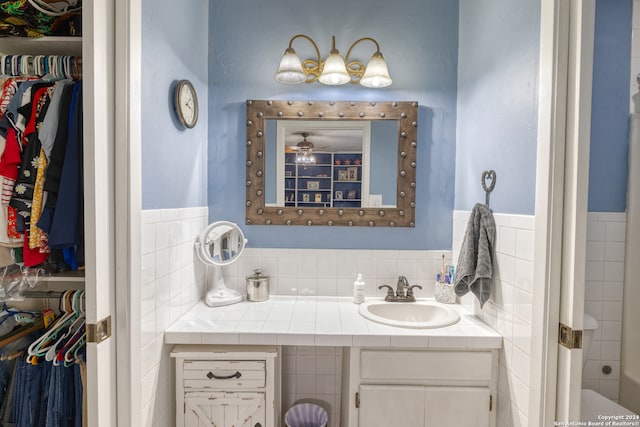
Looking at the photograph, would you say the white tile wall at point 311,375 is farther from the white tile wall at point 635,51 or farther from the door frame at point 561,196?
the white tile wall at point 635,51

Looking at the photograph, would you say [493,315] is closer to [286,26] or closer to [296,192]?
[296,192]

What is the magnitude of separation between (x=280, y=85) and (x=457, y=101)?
104 cm

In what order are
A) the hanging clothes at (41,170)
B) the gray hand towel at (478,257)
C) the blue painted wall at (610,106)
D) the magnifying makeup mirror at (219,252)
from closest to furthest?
the hanging clothes at (41,170), the blue painted wall at (610,106), the gray hand towel at (478,257), the magnifying makeup mirror at (219,252)

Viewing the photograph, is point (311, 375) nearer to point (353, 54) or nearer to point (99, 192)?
point (99, 192)

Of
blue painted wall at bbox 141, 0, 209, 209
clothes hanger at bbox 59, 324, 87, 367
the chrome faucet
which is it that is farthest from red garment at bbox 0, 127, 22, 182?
the chrome faucet

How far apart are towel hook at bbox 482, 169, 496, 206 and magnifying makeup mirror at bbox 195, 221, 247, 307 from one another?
50.2 inches

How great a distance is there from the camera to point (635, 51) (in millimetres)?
1317

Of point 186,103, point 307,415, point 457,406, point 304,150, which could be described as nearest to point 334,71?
point 304,150

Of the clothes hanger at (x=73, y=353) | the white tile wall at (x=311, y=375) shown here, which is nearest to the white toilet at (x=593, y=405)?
the white tile wall at (x=311, y=375)

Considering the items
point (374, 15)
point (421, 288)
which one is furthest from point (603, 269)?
point (374, 15)

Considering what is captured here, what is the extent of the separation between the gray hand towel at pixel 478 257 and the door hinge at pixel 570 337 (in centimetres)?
43

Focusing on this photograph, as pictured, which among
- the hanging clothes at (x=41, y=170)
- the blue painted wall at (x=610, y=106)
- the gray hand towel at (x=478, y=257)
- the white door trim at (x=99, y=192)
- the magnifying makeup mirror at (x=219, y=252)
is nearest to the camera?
the white door trim at (x=99, y=192)

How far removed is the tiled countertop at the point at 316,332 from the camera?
1361mm

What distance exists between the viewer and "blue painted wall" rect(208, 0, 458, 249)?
1.84 metres
